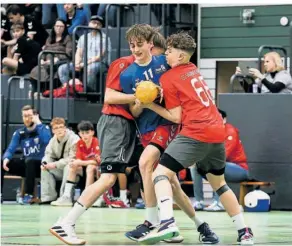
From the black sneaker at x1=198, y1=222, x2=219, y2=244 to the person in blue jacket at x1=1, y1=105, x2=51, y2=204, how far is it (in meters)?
9.51

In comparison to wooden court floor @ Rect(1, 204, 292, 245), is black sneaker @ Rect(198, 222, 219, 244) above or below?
above

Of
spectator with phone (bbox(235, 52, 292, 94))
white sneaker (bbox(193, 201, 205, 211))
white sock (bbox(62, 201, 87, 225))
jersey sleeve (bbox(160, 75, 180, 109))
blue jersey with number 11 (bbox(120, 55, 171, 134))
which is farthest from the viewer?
spectator with phone (bbox(235, 52, 292, 94))

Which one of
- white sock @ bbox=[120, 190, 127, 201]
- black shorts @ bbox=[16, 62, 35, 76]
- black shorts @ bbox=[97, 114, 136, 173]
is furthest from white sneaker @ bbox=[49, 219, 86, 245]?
black shorts @ bbox=[16, 62, 35, 76]

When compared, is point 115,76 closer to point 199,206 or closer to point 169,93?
point 169,93

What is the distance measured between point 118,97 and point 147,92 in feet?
2.03

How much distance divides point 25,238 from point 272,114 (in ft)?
26.3

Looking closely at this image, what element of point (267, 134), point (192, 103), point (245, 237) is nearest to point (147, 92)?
point (192, 103)

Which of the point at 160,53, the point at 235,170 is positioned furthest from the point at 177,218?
the point at 160,53

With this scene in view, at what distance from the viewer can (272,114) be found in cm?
1753

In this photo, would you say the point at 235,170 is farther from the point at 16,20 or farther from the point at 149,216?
the point at 16,20

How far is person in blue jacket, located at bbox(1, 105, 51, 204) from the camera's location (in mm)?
19500

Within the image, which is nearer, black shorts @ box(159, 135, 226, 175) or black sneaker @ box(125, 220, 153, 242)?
black shorts @ box(159, 135, 226, 175)

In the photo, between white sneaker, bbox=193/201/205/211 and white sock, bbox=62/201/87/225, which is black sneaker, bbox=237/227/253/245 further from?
white sneaker, bbox=193/201/205/211

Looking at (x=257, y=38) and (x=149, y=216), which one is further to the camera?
(x=257, y=38)
